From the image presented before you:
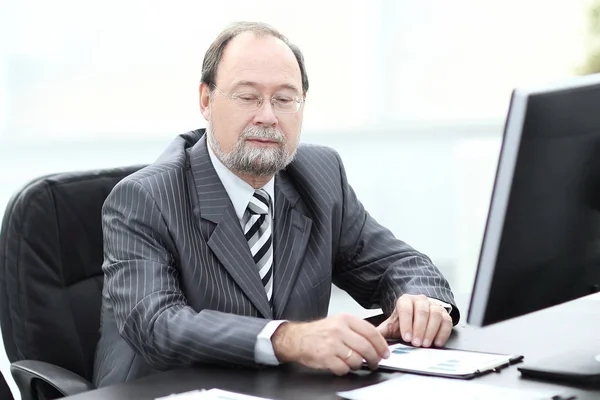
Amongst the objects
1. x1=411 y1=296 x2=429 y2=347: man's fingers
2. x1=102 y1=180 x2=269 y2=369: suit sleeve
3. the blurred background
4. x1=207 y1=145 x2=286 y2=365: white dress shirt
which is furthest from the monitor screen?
the blurred background

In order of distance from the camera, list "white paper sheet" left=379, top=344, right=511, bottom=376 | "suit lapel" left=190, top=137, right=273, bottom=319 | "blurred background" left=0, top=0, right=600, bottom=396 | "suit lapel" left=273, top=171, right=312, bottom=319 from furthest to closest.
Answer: "blurred background" left=0, top=0, right=600, bottom=396 < "suit lapel" left=273, top=171, right=312, bottom=319 < "suit lapel" left=190, top=137, right=273, bottom=319 < "white paper sheet" left=379, top=344, right=511, bottom=376

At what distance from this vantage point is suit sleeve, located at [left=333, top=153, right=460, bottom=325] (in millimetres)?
2301

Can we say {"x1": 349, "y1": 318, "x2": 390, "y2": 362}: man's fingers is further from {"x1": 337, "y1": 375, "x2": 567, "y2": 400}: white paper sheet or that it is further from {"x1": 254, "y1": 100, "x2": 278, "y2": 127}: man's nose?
{"x1": 254, "y1": 100, "x2": 278, "y2": 127}: man's nose

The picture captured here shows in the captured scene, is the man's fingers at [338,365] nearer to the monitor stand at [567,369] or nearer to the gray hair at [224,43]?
the monitor stand at [567,369]

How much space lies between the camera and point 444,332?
1.96 meters

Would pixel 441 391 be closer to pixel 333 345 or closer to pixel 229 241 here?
pixel 333 345

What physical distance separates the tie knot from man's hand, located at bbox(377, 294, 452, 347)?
42 centimetres

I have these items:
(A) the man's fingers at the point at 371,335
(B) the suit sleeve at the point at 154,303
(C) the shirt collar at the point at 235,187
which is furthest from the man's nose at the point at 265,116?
(A) the man's fingers at the point at 371,335

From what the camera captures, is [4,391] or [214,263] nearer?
[4,391]

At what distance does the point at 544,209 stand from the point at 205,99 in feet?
3.43

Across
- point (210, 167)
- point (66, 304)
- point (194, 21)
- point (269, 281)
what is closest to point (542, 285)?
point (269, 281)

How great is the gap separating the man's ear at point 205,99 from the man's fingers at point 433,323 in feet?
2.41

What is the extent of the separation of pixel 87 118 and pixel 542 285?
3.75 metres

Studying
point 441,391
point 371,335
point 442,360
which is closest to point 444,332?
point 442,360
